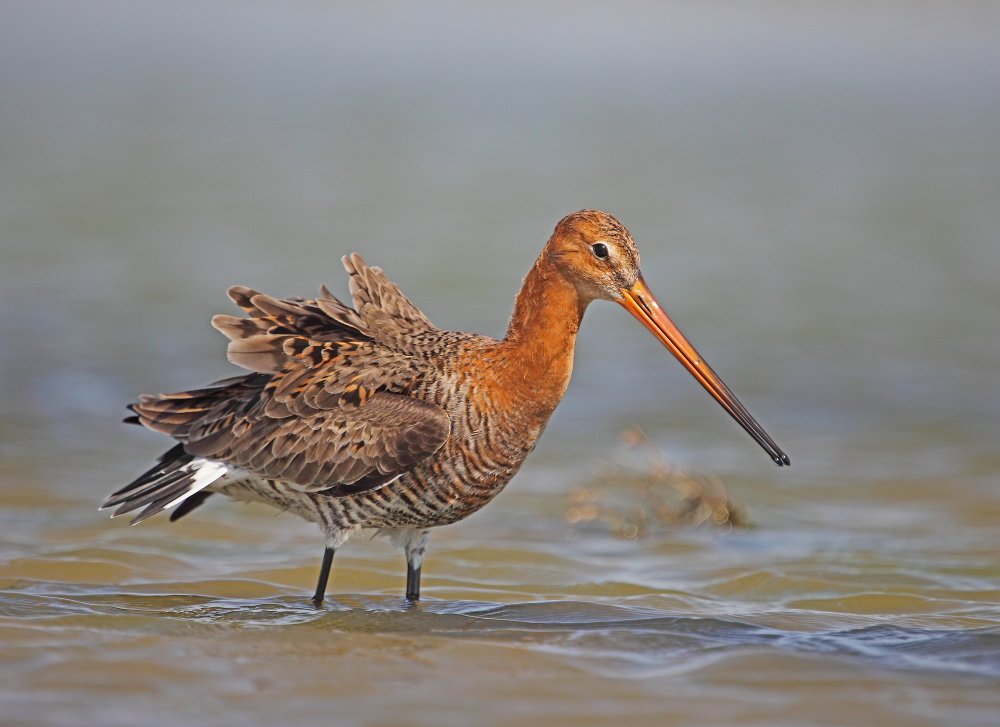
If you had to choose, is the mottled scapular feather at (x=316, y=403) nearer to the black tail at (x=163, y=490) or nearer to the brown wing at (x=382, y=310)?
the brown wing at (x=382, y=310)

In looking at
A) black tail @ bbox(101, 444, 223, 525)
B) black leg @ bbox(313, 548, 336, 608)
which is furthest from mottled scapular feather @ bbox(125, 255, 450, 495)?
black leg @ bbox(313, 548, 336, 608)

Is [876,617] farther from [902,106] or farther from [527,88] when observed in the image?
[527,88]

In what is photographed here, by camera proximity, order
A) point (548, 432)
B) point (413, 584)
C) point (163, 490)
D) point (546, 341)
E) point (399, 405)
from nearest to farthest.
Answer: point (399, 405) → point (546, 341) → point (163, 490) → point (413, 584) → point (548, 432)

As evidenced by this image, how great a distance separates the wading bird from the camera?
629cm

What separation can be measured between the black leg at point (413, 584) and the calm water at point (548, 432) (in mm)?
122

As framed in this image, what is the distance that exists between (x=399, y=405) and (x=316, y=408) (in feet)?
1.44

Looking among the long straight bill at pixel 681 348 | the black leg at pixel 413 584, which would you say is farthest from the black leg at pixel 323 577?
the long straight bill at pixel 681 348

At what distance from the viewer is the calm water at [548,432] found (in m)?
5.40

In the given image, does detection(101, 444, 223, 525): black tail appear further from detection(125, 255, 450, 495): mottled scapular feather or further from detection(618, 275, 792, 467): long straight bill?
detection(618, 275, 792, 467): long straight bill

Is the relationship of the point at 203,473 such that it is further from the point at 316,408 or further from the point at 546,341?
the point at 546,341

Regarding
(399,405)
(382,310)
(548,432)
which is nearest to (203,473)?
(399,405)

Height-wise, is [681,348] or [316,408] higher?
[681,348]

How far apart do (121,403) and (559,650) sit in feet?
20.7

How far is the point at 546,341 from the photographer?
21.2 feet
